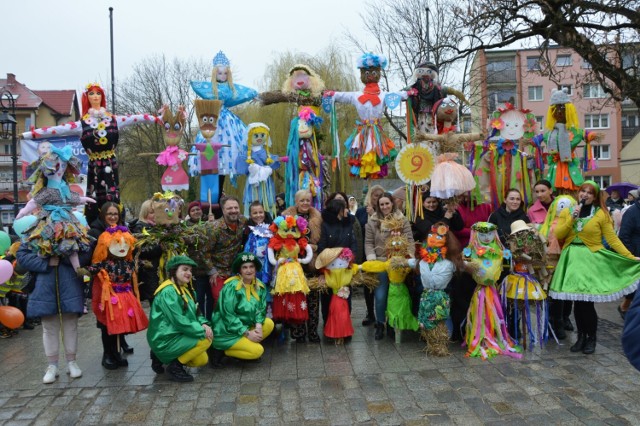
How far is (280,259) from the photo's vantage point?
222 inches

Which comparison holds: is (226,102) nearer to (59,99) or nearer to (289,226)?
(289,226)

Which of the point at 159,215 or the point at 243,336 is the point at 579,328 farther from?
the point at 159,215

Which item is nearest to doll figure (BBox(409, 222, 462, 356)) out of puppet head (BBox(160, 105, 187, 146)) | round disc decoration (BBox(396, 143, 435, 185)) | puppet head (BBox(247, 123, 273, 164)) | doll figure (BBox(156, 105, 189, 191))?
round disc decoration (BBox(396, 143, 435, 185))

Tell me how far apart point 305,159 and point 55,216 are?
376cm

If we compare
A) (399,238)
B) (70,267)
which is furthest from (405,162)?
(70,267)

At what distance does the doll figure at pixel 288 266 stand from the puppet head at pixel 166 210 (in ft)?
3.61

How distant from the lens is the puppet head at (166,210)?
17.4ft

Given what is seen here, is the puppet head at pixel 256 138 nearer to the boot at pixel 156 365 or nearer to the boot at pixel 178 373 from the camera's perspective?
the boot at pixel 156 365

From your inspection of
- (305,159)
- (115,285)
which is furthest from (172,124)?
(115,285)

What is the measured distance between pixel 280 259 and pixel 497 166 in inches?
135

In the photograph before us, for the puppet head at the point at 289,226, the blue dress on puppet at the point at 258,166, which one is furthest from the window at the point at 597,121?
the puppet head at the point at 289,226

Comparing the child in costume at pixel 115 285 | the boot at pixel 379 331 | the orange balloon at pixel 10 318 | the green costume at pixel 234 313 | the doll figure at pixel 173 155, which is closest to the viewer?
the child in costume at pixel 115 285

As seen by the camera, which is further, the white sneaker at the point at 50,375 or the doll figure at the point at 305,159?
the doll figure at the point at 305,159

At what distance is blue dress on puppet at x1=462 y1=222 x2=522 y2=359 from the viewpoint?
5309mm
